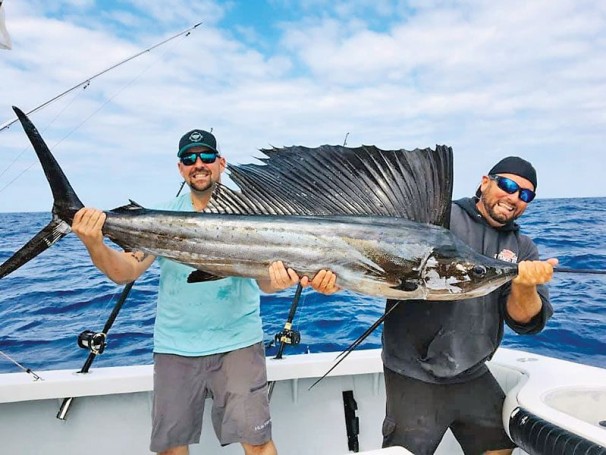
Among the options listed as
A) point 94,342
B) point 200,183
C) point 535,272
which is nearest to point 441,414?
point 535,272

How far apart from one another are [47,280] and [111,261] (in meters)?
7.22

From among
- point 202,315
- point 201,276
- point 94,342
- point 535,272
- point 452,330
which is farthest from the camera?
point 94,342

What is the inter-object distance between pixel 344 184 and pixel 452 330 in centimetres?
73

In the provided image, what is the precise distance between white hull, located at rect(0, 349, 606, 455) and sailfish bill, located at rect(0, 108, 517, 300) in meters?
0.72

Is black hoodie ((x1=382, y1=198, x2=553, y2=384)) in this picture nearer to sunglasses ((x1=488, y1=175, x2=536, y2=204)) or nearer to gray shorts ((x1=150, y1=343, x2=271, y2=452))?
sunglasses ((x1=488, y1=175, x2=536, y2=204))

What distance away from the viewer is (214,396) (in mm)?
2215

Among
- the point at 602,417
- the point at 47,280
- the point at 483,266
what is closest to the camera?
the point at 483,266

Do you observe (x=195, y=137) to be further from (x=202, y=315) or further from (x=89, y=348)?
(x=89, y=348)

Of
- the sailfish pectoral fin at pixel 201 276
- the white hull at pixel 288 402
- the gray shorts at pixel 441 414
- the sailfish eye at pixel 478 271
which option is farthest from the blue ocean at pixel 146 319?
the sailfish eye at pixel 478 271

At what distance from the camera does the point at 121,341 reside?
5.04 metres

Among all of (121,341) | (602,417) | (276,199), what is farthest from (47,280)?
(602,417)

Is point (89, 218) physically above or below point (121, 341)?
above

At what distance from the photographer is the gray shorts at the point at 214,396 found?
83.7 inches

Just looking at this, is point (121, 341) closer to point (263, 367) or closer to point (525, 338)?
point (263, 367)
